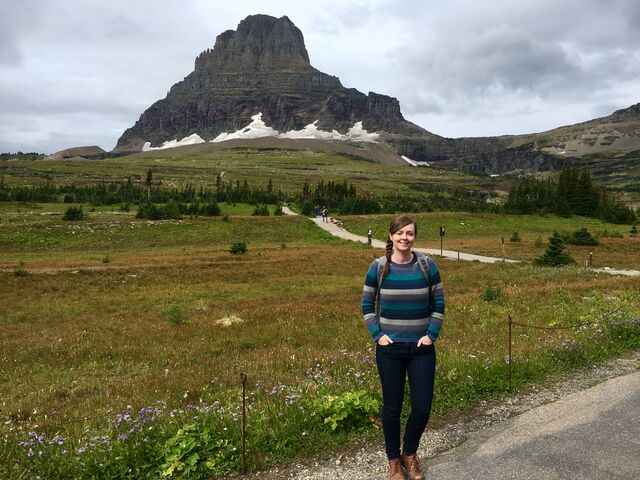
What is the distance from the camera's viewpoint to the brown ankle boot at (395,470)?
5.64 metres

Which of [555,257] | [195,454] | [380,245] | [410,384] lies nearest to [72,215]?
[380,245]

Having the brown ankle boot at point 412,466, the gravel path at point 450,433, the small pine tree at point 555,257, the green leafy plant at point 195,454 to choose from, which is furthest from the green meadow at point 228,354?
the small pine tree at point 555,257

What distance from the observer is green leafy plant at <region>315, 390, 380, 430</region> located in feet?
23.5

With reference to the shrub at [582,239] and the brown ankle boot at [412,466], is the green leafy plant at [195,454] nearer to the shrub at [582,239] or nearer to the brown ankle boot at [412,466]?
the brown ankle boot at [412,466]

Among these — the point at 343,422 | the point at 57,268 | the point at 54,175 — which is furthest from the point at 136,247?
the point at 54,175

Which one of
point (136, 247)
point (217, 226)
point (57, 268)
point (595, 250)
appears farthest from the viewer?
point (217, 226)

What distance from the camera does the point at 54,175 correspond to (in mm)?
187250

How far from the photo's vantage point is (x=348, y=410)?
23.6ft

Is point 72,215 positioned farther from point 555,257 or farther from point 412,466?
point 412,466

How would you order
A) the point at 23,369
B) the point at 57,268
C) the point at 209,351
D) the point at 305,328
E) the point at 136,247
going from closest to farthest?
the point at 23,369
the point at 209,351
the point at 305,328
the point at 57,268
the point at 136,247

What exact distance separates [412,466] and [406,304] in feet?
6.59

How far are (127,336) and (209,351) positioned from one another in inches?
174

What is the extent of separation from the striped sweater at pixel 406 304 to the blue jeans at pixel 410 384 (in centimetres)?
18

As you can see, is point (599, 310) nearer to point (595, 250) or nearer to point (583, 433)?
point (583, 433)
